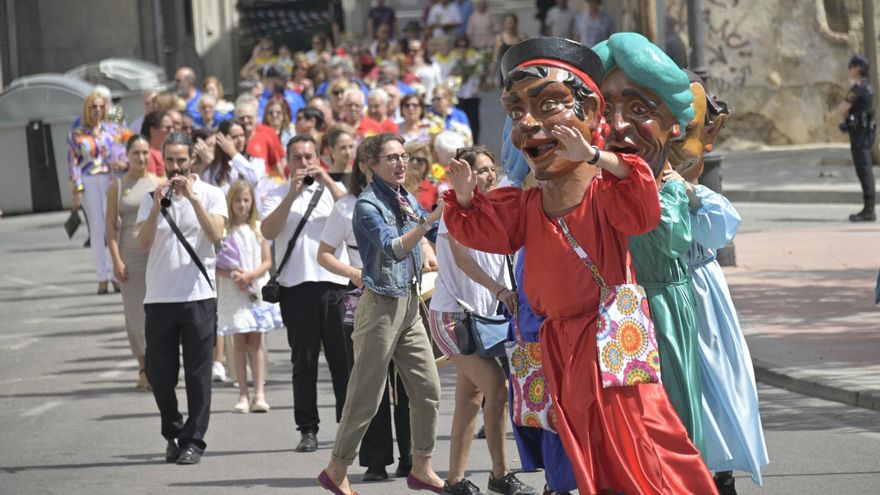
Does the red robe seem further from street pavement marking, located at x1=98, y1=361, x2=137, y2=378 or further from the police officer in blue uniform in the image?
the police officer in blue uniform

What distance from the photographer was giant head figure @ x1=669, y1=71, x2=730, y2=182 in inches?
284

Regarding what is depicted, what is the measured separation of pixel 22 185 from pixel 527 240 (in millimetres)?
20354

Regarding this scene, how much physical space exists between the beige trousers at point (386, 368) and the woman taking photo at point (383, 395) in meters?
0.39

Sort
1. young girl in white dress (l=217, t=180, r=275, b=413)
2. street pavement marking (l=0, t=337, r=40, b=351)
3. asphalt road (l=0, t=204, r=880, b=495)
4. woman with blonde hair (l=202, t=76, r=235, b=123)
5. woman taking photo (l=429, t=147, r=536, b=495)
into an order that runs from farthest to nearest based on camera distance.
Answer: woman with blonde hair (l=202, t=76, r=235, b=123) → street pavement marking (l=0, t=337, r=40, b=351) → young girl in white dress (l=217, t=180, r=275, b=413) → asphalt road (l=0, t=204, r=880, b=495) → woman taking photo (l=429, t=147, r=536, b=495)

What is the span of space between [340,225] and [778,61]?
19.3 metres

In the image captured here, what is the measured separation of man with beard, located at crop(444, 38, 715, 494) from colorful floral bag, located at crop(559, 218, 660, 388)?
1.1 inches

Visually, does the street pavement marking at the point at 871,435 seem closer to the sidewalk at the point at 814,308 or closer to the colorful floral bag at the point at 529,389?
the sidewalk at the point at 814,308

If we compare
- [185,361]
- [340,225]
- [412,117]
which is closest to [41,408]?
[185,361]

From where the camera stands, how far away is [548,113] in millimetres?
6383

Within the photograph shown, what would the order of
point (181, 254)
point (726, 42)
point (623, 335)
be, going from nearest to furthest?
point (623, 335)
point (181, 254)
point (726, 42)

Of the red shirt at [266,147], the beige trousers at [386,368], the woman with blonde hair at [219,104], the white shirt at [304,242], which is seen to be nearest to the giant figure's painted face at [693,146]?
the beige trousers at [386,368]

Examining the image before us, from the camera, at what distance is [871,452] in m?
9.08

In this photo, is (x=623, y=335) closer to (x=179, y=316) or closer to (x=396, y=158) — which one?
(x=396, y=158)

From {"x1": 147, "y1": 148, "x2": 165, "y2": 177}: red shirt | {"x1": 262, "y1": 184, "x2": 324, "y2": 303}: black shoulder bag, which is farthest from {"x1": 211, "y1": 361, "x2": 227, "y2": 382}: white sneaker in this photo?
{"x1": 262, "y1": 184, "x2": 324, "y2": 303}: black shoulder bag
